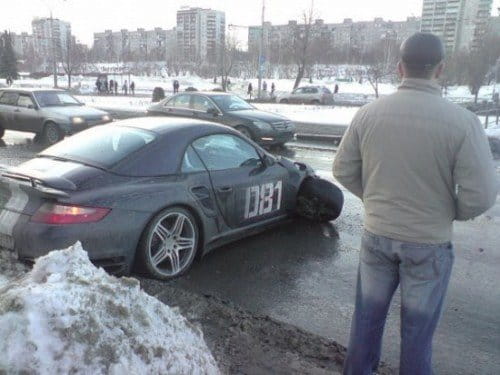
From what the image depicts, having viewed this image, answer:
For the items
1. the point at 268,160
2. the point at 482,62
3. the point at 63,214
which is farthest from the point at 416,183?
the point at 482,62

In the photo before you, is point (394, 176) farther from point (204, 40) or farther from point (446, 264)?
point (204, 40)

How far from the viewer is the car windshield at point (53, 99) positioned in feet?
45.8

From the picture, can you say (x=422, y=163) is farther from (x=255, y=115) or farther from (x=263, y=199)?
(x=255, y=115)

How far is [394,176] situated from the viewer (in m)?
Answer: 2.31

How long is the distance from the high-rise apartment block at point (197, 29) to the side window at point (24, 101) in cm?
9013

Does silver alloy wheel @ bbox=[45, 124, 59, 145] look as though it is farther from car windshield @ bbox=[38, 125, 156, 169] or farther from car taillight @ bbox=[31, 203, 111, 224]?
car taillight @ bbox=[31, 203, 111, 224]

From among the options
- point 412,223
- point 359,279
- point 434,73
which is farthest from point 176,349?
point 434,73

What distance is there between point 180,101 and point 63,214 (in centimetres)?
1058

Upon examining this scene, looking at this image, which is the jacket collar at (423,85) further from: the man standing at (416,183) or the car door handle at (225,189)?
the car door handle at (225,189)

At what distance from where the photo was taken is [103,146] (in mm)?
4629

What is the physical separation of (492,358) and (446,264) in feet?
4.65

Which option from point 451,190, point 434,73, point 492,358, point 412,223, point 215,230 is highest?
point 434,73

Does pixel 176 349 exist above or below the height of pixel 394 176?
below

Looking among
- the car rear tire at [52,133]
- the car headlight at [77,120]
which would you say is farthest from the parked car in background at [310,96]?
the car rear tire at [52,133]
